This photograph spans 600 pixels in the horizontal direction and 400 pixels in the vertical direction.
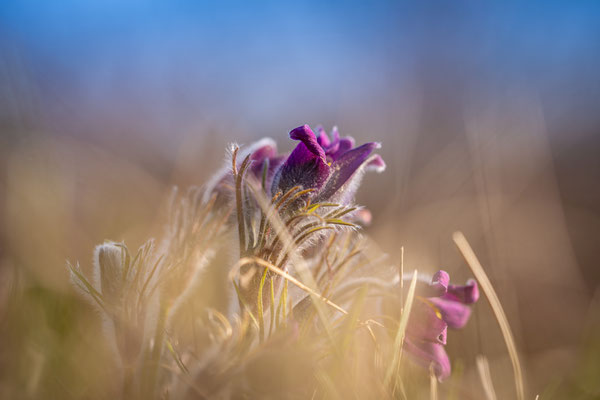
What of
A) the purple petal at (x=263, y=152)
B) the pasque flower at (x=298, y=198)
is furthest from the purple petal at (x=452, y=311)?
the purple petal at (x=263, y=152)

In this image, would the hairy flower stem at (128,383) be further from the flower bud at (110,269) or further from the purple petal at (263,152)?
the purple petal at (263,152)

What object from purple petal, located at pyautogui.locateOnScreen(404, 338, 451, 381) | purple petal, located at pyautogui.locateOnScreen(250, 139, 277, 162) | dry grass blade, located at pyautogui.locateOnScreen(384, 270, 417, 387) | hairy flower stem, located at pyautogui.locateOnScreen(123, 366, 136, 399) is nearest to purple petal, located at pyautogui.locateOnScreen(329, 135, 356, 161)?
purple petal, located at pyautogui.locateOnScreen(250, 139, 277, 162)

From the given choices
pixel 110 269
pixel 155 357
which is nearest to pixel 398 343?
pixel 155 357

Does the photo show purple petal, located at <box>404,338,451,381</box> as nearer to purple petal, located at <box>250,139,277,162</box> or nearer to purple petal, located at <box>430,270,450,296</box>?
purple petal, located at <box>430,270,450,296</box>

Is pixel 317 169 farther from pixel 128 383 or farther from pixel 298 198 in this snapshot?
pixel 128 383

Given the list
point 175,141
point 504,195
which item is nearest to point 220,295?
point 504,195

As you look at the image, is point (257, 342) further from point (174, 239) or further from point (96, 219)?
point (96, 219)
